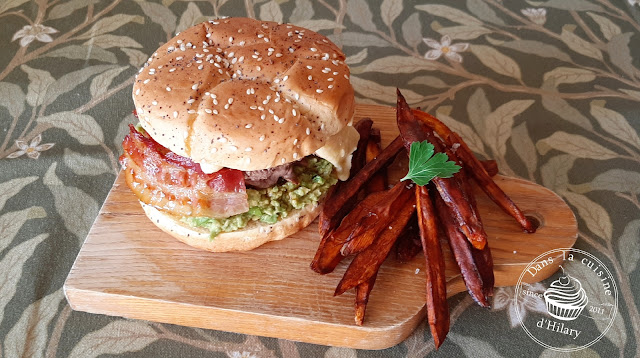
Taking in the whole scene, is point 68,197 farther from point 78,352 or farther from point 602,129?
point 602,129

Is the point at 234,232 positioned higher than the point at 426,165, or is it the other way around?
the point at 426,165

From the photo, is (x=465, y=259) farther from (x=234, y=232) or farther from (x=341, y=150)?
(x=234, y=232)

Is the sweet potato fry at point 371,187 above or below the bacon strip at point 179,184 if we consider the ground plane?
below

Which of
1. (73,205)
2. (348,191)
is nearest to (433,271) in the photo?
(348,191)

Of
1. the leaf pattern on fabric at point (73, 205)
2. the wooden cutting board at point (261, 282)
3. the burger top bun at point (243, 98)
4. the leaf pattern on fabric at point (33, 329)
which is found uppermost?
the burger top bun at point (243, 98)

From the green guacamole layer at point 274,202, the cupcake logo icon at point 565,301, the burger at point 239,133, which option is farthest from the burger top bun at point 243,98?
the cupcake logo icon at point 565,301

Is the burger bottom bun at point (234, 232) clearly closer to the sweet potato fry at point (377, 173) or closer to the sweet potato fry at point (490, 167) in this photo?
the sweet potato fry at point (377, 173)

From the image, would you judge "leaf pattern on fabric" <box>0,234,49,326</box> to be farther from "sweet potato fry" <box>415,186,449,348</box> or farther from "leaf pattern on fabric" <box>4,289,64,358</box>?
"sweet potato fry" <box>415,186,449,348</box>
